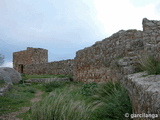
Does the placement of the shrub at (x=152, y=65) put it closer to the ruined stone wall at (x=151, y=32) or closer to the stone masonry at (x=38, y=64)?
the ruined stone wall at (x=151, y=32)

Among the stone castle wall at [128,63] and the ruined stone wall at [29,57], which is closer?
the stone castle wall at [128,63]

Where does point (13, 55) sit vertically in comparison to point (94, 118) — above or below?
above

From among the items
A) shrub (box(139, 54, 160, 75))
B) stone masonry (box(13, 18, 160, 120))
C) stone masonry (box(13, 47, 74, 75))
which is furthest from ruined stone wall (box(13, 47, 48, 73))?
shrub (box(139, 54, 160, 75))

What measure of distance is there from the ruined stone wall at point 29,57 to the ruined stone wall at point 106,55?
12271 mm

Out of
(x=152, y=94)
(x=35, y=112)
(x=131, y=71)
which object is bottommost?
(x=35, y=112)

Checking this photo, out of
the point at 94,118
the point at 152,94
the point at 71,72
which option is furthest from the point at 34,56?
the point at 152,94

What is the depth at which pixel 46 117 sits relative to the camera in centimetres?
283

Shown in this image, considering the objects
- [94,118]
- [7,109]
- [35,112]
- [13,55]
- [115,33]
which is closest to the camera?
[35,112]

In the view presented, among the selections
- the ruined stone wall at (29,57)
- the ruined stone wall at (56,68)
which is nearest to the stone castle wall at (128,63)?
the ruined stone wall at (56,68)

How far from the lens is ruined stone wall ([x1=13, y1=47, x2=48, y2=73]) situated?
21531 millimetres

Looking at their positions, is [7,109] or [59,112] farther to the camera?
[7,109]

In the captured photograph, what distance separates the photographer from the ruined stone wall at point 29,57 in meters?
21.5

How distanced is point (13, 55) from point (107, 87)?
22823 mm

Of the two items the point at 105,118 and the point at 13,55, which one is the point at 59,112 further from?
the point at 13,55
